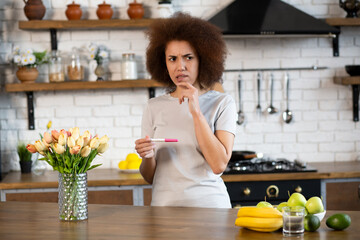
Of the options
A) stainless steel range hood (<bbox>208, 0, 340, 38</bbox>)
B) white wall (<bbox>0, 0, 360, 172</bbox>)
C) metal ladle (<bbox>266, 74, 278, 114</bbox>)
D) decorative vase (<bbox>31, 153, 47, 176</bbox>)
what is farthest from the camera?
metal ladle (<bbox>266, 74, 278, 114</bbox>)

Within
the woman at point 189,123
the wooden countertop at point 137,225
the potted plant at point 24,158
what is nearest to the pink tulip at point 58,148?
the wooden countertop at point 137,225

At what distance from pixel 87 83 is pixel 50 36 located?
503 millimetres

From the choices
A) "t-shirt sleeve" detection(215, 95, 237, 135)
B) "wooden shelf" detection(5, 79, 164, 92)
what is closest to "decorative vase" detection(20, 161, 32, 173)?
"wooden shelf" detection(5, 79, 164, 92)

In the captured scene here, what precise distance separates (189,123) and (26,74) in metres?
1.98

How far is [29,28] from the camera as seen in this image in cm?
421

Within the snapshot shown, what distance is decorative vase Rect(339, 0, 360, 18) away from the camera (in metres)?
4.34

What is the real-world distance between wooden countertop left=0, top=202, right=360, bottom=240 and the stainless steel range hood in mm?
1986

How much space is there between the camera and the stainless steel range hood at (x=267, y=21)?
4.00 m

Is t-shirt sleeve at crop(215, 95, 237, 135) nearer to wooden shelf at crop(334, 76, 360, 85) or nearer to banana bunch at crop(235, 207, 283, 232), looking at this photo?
banana bunch at crop(235, 207, 283, 232)

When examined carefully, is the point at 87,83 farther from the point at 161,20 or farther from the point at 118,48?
the point at 161,20

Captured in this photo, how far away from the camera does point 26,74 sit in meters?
4.13

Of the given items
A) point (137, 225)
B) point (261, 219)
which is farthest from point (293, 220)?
point (137, 225)

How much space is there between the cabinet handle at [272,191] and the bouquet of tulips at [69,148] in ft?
6.20

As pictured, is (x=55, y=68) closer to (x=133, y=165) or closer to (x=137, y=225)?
(x=133, y=165)
